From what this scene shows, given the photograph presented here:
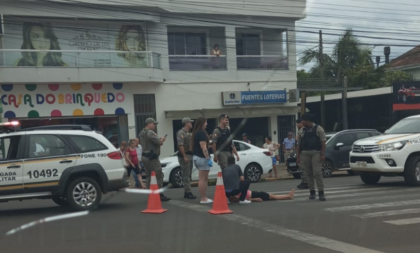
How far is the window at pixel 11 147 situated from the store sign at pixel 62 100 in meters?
12.8

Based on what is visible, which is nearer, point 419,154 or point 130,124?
point 419,154

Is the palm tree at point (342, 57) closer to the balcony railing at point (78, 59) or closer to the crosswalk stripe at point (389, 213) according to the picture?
the balcony railing at point (78, 59)

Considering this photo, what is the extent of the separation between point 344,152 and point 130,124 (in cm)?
993

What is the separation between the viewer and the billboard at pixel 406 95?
2819 centimetres

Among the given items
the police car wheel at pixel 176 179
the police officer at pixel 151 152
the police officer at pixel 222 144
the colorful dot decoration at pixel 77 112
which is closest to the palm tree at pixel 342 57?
the colorful dot decoration at pixel 77 112

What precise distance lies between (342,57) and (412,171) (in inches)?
913

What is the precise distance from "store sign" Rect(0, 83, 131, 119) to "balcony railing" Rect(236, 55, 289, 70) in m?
5.94

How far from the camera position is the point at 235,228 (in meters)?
8.28

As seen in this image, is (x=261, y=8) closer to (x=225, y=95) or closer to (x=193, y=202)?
(x=225, y=95)

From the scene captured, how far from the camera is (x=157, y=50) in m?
24.4

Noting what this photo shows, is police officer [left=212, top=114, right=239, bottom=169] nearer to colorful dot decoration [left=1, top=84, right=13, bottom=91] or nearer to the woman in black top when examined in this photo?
the woman in black top

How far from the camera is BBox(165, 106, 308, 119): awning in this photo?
24.4 m

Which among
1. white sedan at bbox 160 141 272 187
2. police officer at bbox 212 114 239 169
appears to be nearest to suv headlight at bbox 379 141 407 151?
police officer at bbox 212 114 239 169

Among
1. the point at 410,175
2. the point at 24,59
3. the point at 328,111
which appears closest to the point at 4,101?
the point at 24,59
